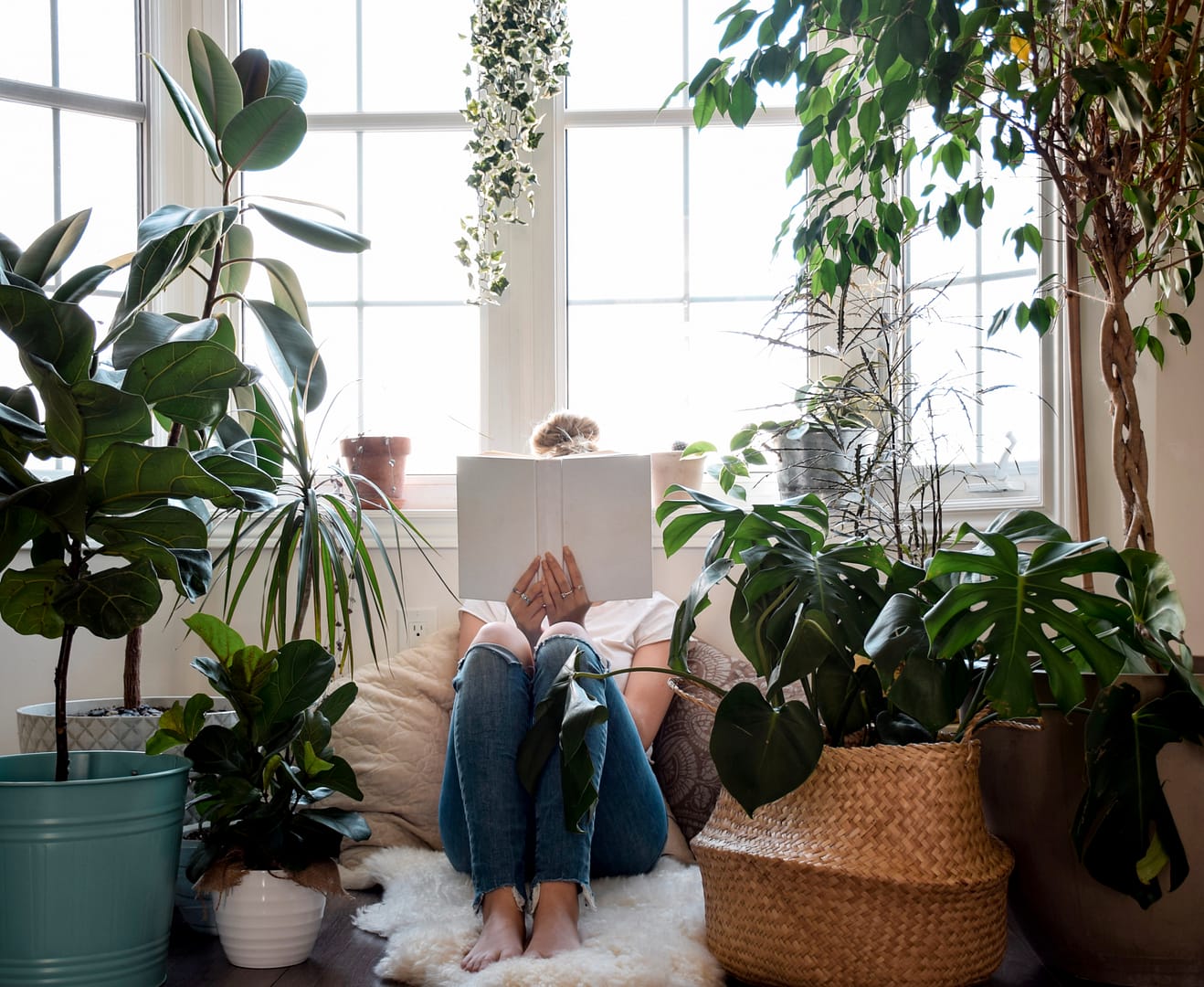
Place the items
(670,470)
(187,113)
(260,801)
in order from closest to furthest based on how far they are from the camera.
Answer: (260,801)
(187,113)
(670,470)

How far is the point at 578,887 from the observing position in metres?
1.73

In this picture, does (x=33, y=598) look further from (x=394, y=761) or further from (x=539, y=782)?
(x=394, y=761)

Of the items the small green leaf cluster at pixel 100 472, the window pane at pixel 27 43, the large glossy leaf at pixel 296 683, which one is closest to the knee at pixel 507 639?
the large glossy leaf at pixel 296 683

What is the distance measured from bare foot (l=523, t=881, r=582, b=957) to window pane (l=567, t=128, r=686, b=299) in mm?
1747

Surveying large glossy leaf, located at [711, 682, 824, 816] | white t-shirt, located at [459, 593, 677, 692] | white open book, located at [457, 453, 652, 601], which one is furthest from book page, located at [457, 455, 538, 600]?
large glossy leaf, located at [711, 682, 824, 816]

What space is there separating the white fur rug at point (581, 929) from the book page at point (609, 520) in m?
0.55

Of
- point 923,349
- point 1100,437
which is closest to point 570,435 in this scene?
point 923,349

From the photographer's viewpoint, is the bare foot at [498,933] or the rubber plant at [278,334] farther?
the rubber plant at [278,334]

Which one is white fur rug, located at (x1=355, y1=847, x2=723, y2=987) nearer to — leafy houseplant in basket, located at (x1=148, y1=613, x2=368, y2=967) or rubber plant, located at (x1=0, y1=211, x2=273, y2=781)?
leafy houseplant in basket, located at (x1=148, y1=613, x2=368, y2=967)

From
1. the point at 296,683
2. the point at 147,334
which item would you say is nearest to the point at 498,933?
the point at 296,683

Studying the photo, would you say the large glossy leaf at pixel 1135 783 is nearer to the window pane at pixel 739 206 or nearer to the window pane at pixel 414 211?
the window pane at pixel 739 206

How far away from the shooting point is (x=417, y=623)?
9.01ft

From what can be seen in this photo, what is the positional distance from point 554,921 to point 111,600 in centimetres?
81

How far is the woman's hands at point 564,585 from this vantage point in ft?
6.88
